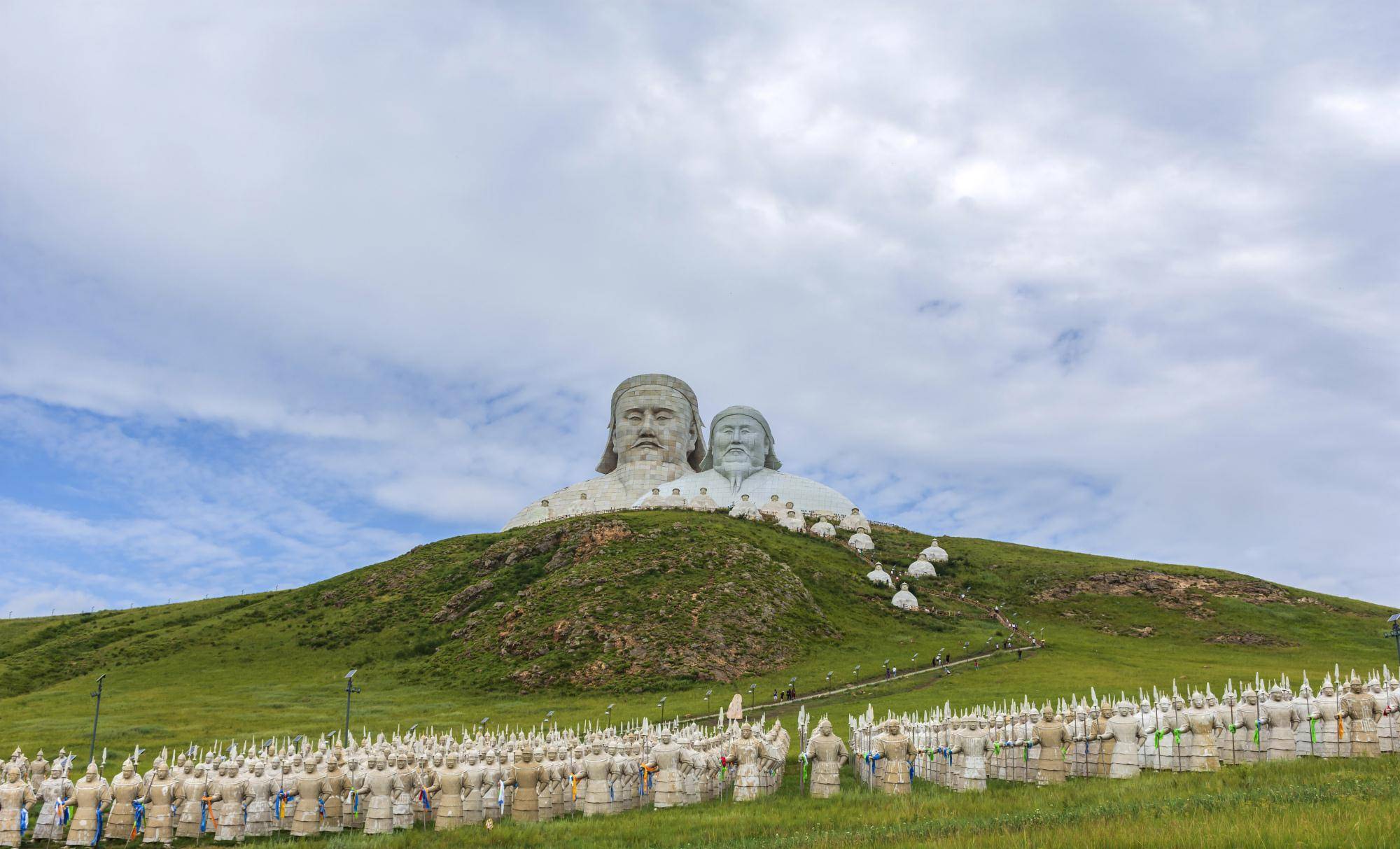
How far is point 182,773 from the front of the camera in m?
20.9

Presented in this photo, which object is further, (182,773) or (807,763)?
(807,763)

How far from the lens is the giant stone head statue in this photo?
10088 centimetres

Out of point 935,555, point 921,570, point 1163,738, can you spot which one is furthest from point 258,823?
point 935,555

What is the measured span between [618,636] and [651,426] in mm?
47128

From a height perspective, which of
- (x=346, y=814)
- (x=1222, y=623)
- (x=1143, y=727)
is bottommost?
(x=346, y=814)

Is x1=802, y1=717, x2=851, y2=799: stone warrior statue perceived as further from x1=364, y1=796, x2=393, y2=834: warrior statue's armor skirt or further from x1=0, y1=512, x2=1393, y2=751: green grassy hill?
x1=0, y1=512, x2=1393, y2=751: green grassy hill

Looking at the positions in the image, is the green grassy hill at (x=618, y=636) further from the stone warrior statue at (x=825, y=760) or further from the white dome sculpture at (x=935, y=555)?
the stone warrior statue at (x=825, y=760)

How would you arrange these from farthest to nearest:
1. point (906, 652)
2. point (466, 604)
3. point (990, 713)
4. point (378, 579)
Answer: point (378, 579) → point (466, 604) → point (906, 652) → point (990, 713)

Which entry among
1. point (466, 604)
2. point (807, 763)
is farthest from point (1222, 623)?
point (807, 763)

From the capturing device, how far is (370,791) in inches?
801

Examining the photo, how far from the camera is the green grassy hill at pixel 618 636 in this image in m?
45.2

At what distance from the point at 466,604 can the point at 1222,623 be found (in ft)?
160

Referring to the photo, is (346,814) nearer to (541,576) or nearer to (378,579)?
(541,576)

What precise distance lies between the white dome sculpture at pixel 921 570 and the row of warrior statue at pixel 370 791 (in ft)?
194
